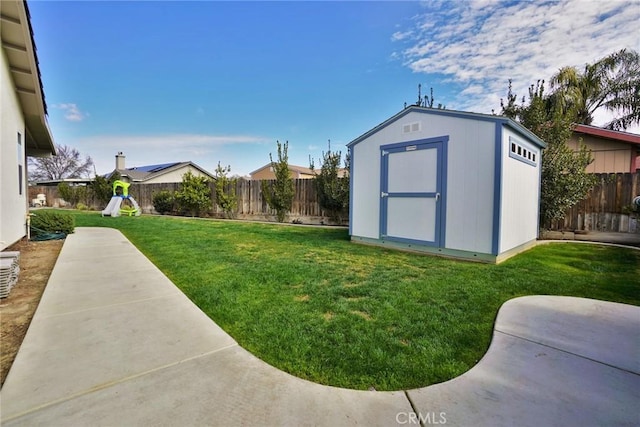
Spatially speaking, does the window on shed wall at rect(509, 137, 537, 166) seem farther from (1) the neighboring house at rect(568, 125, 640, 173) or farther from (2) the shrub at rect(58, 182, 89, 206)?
(2) the shrub at rect(58, 182, 89, 206)

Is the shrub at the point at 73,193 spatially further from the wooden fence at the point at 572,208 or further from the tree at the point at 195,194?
the tree at the point at 195,194

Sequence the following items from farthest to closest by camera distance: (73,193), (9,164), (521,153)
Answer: (73,193) < (521,153) < (9,164)

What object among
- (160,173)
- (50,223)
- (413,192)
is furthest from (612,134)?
(160,173)

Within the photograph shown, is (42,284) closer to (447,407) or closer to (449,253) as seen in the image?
(447,407)

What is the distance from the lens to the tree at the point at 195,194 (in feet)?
50.9

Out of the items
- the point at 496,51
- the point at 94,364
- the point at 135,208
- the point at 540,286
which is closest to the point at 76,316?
the point at 94,364

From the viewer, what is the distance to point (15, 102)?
6789mm

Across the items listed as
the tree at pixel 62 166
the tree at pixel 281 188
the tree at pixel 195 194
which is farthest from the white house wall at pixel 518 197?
the tree at pixel 62 166

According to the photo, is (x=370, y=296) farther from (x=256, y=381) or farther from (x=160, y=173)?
(x=160, y=173)

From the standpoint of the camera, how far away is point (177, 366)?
213 centimetres

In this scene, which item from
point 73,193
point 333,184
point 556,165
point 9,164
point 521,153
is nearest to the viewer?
point 9,164

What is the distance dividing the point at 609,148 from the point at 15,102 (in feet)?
56.1

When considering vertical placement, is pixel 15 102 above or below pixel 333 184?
above

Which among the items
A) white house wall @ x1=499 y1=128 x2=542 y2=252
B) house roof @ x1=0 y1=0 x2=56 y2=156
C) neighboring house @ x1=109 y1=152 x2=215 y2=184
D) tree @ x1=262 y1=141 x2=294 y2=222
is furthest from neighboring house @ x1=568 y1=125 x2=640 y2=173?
neighboring house @ x1=109 y1=152 x2=215 y2=184
